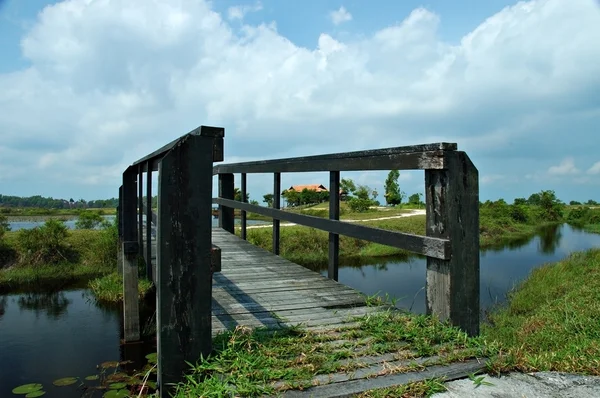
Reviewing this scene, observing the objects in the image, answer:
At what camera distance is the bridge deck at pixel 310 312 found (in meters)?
2.43

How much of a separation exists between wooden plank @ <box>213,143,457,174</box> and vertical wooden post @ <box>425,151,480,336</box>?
0.28 feet

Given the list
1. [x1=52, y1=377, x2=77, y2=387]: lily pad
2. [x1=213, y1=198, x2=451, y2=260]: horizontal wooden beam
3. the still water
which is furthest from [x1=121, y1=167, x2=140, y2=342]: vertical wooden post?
[x1=213, y1=198, x2=451, y2=260]: horizontal wooden beam

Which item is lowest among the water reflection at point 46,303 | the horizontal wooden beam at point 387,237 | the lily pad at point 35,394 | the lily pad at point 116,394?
the lily pad at point 35,394

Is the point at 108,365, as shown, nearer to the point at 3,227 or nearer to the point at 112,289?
the point at 112,289

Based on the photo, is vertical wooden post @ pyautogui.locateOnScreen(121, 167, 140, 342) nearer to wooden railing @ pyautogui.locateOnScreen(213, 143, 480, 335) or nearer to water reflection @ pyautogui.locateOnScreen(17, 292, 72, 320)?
water reflection @ pyautogui.locateOnScreen(17, 292, 72, 320)

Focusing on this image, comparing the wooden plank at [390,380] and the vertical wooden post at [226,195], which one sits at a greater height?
the vertical wooden post at [226,195]

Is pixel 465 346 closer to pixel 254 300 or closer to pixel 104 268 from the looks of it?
pixel 254 300

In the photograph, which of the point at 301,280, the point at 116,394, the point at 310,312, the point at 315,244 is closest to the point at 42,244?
the point at 315,244

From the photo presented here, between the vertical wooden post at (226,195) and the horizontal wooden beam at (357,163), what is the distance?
70.6 inches

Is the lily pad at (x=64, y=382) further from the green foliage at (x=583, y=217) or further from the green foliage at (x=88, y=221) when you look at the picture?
the green foliage at (x=583, y=217)

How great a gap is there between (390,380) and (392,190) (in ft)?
149

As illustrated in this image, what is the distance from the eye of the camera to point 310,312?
11.9 ft

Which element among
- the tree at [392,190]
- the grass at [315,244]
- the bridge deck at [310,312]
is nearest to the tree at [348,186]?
the tree at [392,190]

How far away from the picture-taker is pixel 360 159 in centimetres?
397
